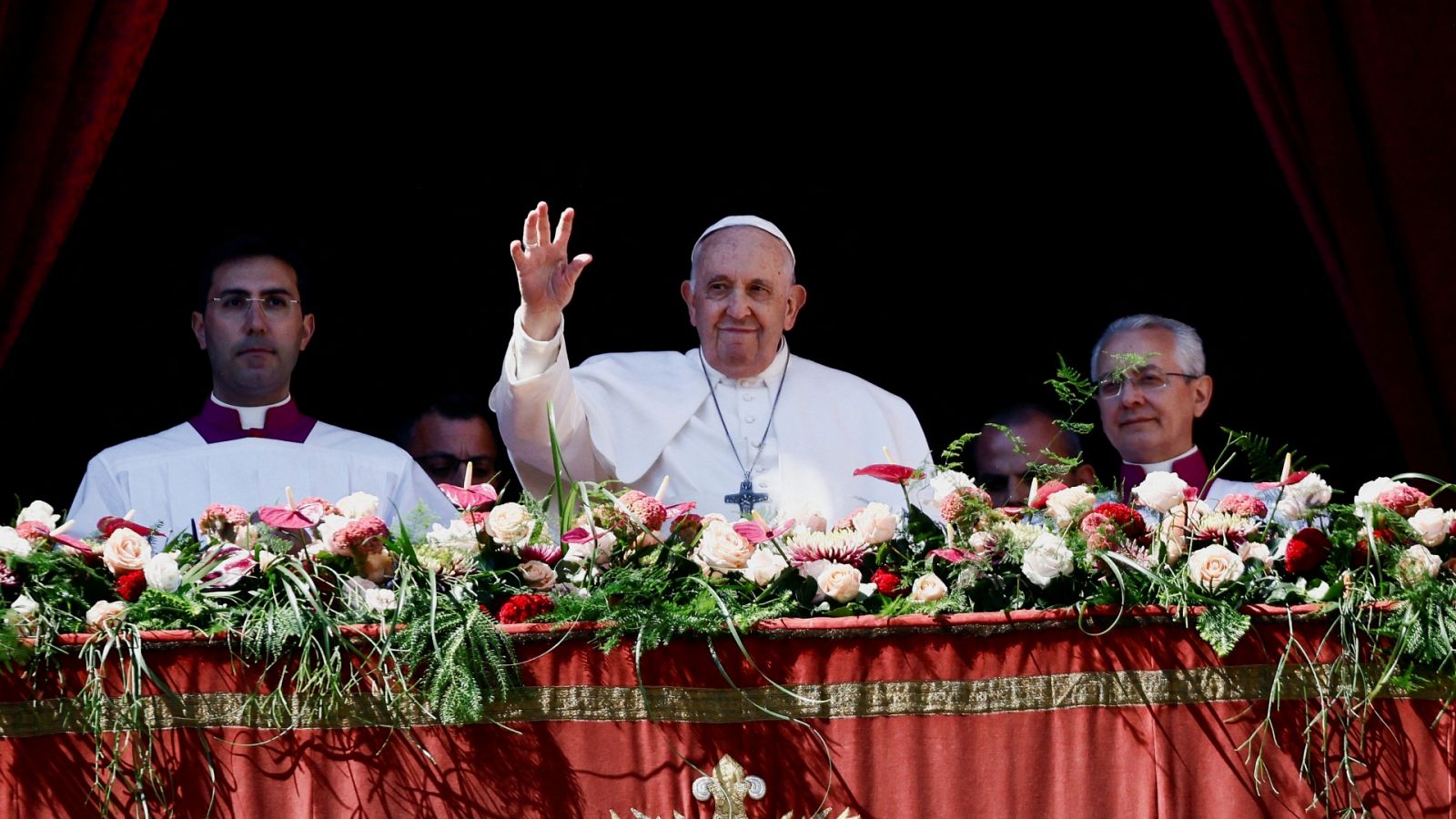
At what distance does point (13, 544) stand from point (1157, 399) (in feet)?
11.7

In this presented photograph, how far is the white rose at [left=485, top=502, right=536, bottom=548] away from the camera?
351cm

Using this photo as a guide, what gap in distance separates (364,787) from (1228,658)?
1681mm

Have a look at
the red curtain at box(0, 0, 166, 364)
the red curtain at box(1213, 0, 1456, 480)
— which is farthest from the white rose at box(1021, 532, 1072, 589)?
the red curtain at box(0, 0, 166, 364)

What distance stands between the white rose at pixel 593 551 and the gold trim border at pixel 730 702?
0.91 feet

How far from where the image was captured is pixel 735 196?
295 inches

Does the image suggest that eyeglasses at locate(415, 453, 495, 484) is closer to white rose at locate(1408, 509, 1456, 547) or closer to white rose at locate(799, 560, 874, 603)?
white rose at locate(799, 560, 874, 603)

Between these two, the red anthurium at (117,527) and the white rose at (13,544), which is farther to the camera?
the red anthurium at (117,527)

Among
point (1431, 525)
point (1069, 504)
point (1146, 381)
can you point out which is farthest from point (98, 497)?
point (1431, 525)

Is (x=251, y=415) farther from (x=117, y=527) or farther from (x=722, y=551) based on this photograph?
(x=722, y=551)

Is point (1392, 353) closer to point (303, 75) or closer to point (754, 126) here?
point (754, 126)

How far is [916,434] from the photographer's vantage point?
5492 mm

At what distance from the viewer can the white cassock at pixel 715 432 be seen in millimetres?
4996

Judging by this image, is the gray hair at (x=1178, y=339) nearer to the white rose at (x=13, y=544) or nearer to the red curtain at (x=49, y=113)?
the red curtain at (x=49, y=113)

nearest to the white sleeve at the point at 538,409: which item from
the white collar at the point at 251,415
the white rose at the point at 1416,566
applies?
the white collar at the point at 251,415
